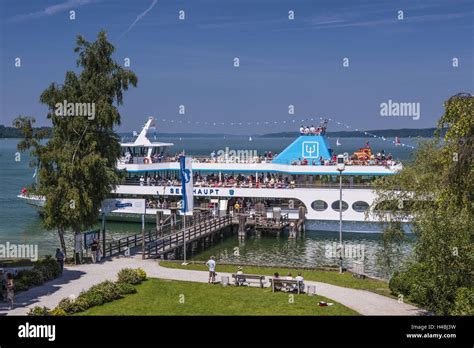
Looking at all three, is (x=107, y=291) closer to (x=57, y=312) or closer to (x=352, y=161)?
(x=57, y=312)

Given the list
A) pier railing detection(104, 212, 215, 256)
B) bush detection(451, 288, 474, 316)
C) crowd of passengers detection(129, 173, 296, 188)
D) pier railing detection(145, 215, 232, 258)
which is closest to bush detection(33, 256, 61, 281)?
pier railing detection(104, 212, 215, 256)

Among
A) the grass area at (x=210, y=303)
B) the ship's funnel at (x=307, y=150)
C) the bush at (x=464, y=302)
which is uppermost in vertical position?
the ship's funnel at (x=307, y=150)

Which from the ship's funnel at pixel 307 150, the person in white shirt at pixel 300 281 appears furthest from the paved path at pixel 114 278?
the ship's funnel at pixel 307 150

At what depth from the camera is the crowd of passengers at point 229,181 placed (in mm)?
46125

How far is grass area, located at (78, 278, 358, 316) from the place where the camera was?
18.7 m

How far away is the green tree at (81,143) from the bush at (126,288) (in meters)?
7.32

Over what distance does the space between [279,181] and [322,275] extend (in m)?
22.6

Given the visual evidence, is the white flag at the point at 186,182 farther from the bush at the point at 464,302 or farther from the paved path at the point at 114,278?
the bush at the point at 464,302

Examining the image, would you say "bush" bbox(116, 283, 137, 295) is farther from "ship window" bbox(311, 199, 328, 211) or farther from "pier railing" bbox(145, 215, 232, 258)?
"ship window" bbox(311, 199, 328, 211)

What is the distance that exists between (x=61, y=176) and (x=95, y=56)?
6.34 metres

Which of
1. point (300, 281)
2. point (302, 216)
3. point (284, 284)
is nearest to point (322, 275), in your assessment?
point (284, 284)

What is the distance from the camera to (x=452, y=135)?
56.5 feet
